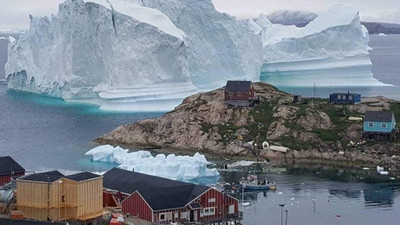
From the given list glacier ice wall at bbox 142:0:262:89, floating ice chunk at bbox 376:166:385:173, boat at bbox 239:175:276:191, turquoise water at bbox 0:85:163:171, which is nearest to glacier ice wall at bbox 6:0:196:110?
turquoise water at bbox 0:85:163:171

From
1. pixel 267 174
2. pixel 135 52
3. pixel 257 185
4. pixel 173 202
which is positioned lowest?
pixel 173 202

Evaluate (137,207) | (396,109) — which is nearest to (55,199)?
(137,207)

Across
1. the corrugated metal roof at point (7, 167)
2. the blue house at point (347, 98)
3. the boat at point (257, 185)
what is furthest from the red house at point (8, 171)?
the blue house at point (347, 98)

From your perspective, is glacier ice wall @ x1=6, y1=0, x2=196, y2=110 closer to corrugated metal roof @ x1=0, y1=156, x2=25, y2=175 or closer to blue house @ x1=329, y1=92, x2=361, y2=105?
blue house @ x1=329, y1=92, x2=361, y2=105

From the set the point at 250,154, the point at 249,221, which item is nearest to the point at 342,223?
the point at 249,221

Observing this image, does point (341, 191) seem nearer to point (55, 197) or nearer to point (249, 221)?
point (249, 221)

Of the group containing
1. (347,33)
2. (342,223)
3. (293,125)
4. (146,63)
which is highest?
(347,33)

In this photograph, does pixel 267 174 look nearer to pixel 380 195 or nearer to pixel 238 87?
pixel 380 195

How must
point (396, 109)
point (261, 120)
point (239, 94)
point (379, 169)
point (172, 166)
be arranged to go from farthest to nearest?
1. point (239, 94)
2. point (396, 109)
3. point (261, 120)
4. point (379, 169)
5. point (172, 166)
